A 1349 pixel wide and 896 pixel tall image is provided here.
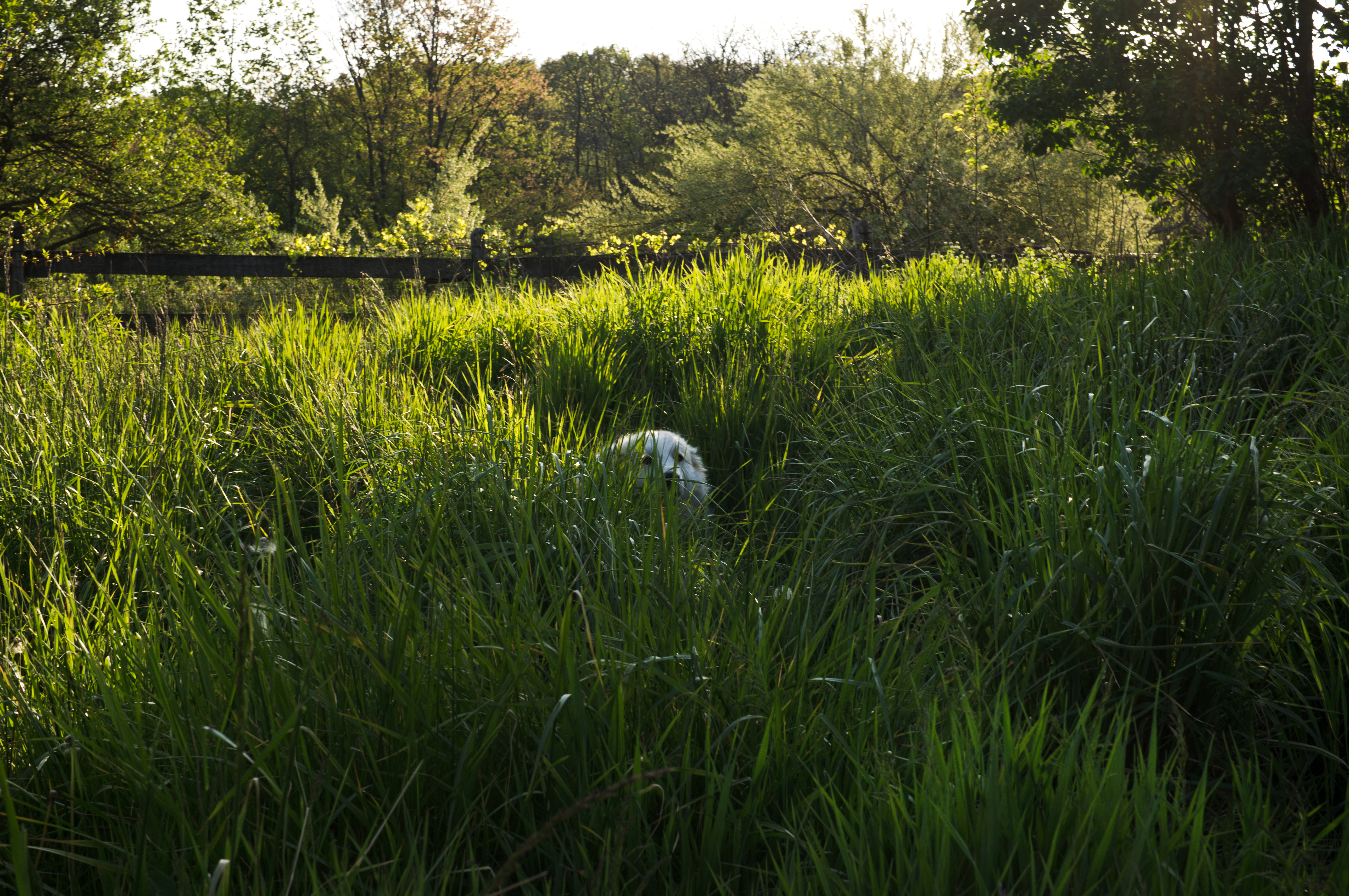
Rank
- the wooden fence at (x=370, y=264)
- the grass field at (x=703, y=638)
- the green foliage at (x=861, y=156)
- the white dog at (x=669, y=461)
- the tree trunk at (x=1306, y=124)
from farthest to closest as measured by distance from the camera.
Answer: the green foliage at (x=861, y=156) → the wooden fence at (x=370, y=264) → the tree trunk at (x=1306, y=124) → the white dog at (x=669, y=461) → the grass field at (x=703, y=638)

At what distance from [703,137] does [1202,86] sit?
1658 centimetres

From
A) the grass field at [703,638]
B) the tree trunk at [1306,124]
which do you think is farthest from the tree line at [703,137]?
the grass field at [703,638]

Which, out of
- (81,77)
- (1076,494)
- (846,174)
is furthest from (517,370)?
(846,174)

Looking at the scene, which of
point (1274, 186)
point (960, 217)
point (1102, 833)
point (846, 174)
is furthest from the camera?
point (846, 174)

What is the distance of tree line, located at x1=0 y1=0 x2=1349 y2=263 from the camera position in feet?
19.4

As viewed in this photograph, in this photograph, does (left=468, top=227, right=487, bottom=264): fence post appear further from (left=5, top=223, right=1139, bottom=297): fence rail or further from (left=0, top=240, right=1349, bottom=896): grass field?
(left=0, top=240, right=1349, bottom=896): grass field

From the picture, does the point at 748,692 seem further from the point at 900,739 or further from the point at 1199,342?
the point at 1199,342

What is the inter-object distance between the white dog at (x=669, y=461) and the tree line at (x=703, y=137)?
280 cm

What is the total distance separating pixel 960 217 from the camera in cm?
1084

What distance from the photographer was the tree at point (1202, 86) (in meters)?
5.73

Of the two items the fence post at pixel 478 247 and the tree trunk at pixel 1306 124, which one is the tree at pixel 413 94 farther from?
the tree trunk at pixel 1306 124

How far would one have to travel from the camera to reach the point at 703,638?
1834 mm

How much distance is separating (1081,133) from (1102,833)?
691 centimetres

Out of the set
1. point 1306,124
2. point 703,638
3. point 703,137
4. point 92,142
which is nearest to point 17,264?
point 92,142
